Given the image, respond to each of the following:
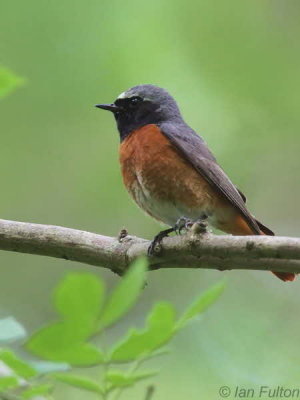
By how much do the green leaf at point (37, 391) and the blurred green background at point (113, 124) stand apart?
15.6ft

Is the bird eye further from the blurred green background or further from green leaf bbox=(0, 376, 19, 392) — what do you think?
green leaf bbox=(0, 376, 19, 392)

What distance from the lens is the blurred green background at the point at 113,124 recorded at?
7285 mm

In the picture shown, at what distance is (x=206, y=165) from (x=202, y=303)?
3.81m

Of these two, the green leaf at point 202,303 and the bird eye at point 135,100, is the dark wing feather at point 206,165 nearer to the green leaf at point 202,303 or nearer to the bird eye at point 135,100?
the bird eye at point 135,100

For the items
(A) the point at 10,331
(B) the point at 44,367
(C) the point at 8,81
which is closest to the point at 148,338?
(B) the point at 44,367

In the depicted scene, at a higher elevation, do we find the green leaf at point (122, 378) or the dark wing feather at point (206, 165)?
the dark wing feather at point (206, 165)

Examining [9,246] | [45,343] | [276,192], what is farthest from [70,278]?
[276,192]

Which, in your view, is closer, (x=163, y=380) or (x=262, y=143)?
(x=163, y=380)

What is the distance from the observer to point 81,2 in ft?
25.6

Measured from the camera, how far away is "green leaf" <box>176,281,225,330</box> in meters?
1.31

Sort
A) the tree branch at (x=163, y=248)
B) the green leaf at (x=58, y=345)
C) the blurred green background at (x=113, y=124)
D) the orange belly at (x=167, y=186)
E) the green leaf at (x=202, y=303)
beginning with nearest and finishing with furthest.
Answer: the green leaf at (x=58, y=345), the green leaf at (x=202, y=303), the tree branch at (x=163, y=248), the orange belly at (x=167, y=186), the blurred green background at (x=113, y=124)

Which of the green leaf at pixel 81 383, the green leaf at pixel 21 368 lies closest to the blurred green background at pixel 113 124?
the green leaf at pixel 21 368

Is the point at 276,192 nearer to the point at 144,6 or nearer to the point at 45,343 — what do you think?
the point at 144,6

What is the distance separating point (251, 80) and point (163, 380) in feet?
13.6
